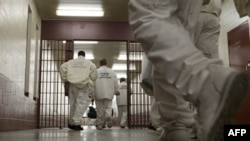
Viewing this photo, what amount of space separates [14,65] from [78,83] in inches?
45.5

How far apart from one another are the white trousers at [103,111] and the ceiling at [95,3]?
7.70 ft

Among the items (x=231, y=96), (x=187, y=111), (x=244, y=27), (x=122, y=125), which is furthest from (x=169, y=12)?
(x=122, y=125)

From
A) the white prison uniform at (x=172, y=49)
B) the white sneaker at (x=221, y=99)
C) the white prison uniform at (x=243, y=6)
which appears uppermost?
the white prison uniform at (x=243, y=6)

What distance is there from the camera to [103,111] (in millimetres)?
7547

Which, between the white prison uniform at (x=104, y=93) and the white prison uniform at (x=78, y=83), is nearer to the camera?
the white prison uniform at (x=78, y=83)

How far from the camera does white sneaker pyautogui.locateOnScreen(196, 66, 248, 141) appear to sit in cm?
98

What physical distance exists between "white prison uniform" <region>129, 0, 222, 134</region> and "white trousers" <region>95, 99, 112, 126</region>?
5913 millimetres

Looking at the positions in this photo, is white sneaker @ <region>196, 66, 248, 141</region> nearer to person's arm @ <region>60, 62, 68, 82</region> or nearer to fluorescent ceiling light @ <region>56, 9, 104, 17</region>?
person's arm @ <region>60, 62, 68, 82</region>

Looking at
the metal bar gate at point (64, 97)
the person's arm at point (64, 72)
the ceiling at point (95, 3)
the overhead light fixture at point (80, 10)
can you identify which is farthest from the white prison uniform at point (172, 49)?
the metal bar gate at point (64, 97)

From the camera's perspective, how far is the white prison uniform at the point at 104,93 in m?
7.44

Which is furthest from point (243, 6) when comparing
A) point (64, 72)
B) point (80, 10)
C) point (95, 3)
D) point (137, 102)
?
point (137, 102)

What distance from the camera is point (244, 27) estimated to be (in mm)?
6625

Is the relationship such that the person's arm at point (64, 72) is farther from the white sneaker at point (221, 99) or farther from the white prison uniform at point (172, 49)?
the white sneaker at point (221, 99)

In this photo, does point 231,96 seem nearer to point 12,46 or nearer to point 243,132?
point 243,132
